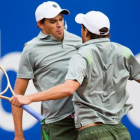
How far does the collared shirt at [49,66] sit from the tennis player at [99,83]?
1.51 feet

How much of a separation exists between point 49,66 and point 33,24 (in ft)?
4.78

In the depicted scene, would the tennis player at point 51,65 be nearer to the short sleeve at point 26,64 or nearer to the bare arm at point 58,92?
the short sleeve at point 26,64

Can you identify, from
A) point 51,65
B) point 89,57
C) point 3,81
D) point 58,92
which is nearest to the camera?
point 58,92

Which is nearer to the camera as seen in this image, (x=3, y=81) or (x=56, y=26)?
(x=56, y=26)

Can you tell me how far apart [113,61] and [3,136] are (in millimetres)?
2191

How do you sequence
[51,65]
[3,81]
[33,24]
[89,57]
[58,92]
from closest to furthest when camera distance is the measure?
[58,92], [89,57], [51,65], [3,81], [33,24]

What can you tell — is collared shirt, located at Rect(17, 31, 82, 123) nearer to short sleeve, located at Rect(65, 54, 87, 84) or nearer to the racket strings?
the racket strings

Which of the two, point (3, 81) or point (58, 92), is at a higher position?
point (58, 92)

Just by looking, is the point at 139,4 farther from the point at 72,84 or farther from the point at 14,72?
the point at 72,84

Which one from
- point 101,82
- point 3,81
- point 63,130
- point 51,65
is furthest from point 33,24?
point 101,82

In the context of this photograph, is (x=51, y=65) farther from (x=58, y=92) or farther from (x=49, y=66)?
(x=58, y=92)

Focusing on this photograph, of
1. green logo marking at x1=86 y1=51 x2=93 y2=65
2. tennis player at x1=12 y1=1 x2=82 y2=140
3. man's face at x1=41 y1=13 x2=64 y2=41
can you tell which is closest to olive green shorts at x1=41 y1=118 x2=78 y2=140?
tennis player at x1=12 y1=1 x2=82 y2=140

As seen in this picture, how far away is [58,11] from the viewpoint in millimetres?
5375

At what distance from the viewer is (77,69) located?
15.2 feet
